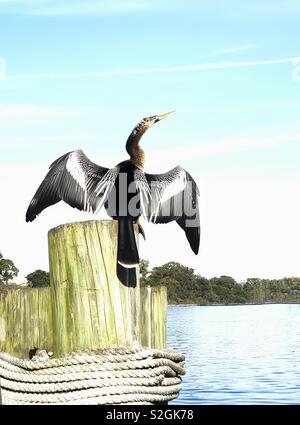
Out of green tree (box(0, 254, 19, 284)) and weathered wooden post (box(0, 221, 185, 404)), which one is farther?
green tree (box(0, 254, 19, 284))

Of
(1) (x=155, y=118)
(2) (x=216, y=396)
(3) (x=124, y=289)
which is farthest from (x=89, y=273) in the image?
(2) (x=216, y=396)

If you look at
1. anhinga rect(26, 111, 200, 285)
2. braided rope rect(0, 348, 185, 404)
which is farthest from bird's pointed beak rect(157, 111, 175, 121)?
braided rope rect(0, 348, 185, 404)

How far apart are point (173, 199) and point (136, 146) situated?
176 cm

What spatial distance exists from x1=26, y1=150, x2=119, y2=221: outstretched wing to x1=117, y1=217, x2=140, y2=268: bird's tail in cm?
161

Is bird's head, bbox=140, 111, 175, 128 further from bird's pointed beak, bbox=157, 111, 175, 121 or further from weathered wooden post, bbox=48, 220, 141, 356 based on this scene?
weathered wooden post, bbox=48, 220, 141, 356

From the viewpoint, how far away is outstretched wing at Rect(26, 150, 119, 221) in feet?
23.0

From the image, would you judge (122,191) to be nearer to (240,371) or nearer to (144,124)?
(144,124)

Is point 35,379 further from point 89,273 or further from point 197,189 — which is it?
point 197,189

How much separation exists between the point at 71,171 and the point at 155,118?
2.10m

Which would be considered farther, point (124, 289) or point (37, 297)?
point (37, 297)

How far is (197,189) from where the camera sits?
742 centimetres

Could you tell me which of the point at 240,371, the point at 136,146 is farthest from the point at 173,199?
the point at 240,371

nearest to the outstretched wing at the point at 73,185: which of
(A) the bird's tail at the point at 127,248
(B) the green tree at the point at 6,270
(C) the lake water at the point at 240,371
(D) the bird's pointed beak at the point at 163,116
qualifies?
(A) the bird's tail at the point at 127,248

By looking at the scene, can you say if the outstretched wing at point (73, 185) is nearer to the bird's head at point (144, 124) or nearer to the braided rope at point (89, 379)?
the bird's head at point (144, 124)
